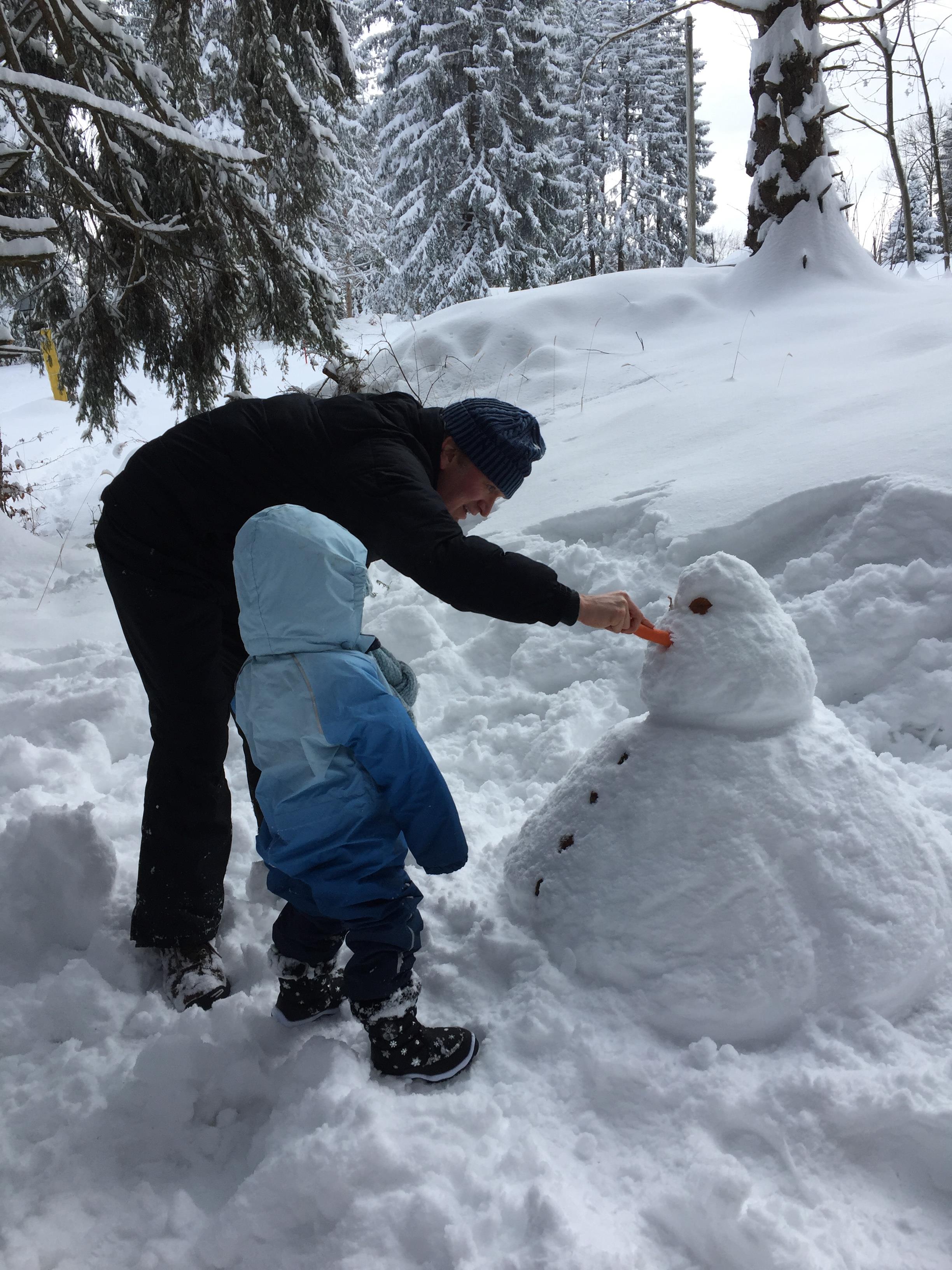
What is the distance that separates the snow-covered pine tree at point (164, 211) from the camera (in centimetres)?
368

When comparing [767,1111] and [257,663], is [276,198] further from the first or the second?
[767,1111]

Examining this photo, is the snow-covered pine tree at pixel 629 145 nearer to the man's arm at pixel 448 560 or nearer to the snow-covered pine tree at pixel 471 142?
the snow-covered pine tree at pixel 471 142

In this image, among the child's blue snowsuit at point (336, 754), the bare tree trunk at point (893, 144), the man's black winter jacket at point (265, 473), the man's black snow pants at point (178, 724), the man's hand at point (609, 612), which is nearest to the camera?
the child's blue snowsuit at point (336, 754)

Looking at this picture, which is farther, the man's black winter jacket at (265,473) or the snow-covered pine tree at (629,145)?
the snow-covered pine tree at (629,145)

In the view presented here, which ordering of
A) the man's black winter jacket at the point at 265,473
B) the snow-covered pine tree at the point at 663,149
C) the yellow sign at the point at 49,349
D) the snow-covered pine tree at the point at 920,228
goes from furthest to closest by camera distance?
the snow-covered pine tree at the point at 920,228
the snow-covered pine tree at the point at 663,149
the yellow sign at the point at 49,349
the man's black winter jacket at the point at 265,473

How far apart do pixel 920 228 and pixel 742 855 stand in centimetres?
3562

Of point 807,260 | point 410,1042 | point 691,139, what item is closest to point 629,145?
point 691,139

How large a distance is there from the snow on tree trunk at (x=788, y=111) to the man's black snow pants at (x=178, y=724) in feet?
25.1

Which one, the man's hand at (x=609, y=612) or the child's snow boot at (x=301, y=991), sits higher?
the man's hand at (x=609, y=612)

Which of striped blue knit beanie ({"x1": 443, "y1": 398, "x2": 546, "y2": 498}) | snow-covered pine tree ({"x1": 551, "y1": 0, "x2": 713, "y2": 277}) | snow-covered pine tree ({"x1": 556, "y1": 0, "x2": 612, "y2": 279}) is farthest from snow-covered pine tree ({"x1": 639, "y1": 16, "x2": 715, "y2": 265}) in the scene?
striped blue knit beanie ({"x1": 443, "y1": 398, "x2": 546, "y2": 498})

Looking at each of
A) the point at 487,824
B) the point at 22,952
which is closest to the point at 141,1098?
the point at 22,952

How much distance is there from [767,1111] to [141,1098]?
4.03 ft

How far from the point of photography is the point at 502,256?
15.5 m

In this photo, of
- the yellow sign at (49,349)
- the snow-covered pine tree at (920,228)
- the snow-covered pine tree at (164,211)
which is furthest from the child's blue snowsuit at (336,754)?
the snow-covered pine tree at (920,228)
